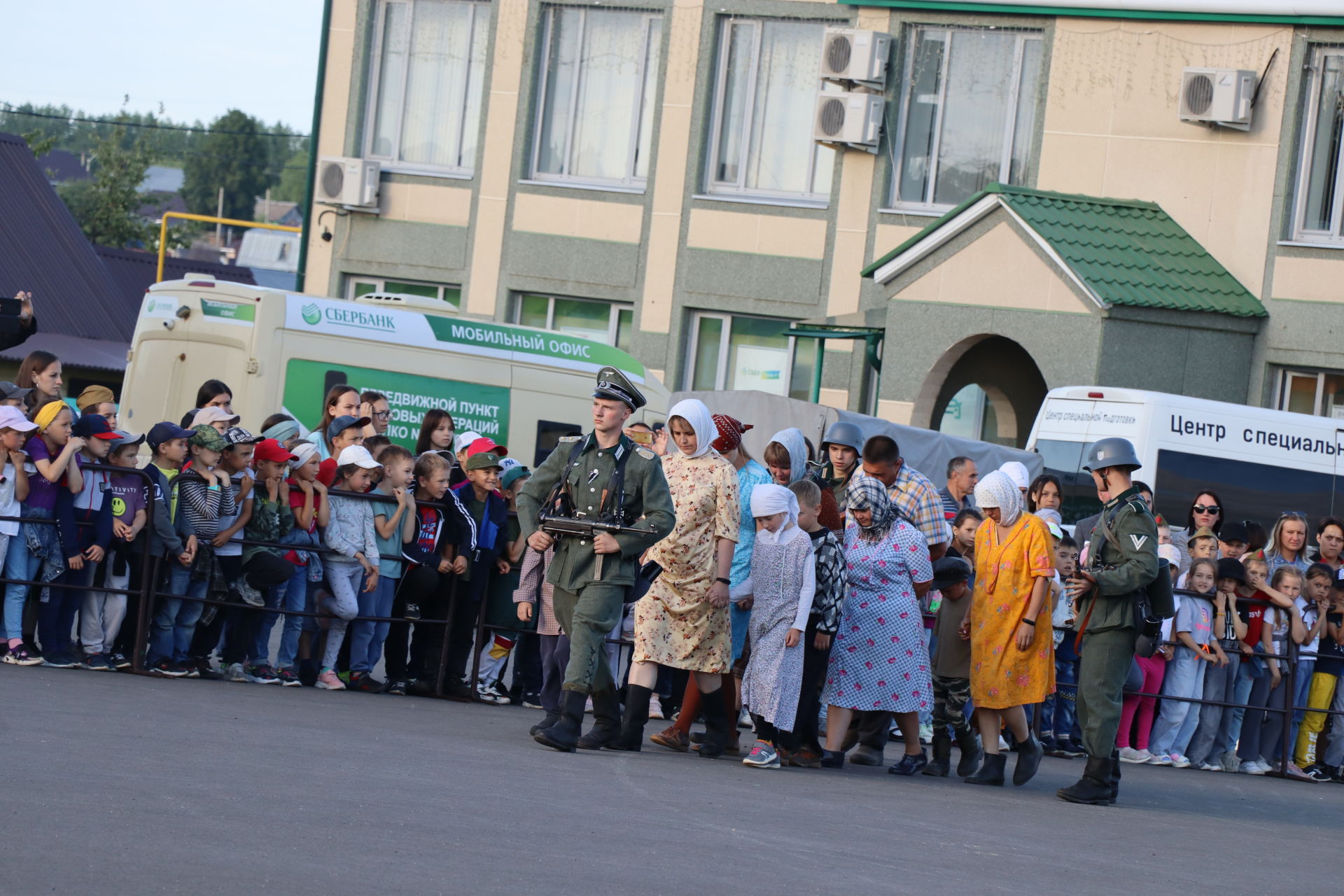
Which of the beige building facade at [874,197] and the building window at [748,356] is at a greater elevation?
the beige building facade at [874,197]

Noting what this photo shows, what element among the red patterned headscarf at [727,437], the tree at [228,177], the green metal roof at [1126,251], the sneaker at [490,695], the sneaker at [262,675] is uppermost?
the tree at [228,177]

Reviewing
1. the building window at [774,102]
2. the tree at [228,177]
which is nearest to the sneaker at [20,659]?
the building window at [774,102]

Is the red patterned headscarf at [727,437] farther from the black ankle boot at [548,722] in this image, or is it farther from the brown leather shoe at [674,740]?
the black ankle boot at [548,722]

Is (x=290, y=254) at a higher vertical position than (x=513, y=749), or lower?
higher

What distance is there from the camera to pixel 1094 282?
20.8 metres

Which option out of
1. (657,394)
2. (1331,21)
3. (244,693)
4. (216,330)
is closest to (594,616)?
(244,693)

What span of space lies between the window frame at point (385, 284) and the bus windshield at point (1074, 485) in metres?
10.3

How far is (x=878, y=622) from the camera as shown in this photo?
35.1ft

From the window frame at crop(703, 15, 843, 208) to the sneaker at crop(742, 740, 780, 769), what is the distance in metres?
14.4

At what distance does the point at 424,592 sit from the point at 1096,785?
4.63 m

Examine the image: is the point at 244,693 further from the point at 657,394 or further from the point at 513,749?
the point at 657,394

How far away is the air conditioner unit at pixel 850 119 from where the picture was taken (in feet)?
76.2

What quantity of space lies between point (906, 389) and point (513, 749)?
1292cm

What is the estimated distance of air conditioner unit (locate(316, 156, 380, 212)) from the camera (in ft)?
83.8
